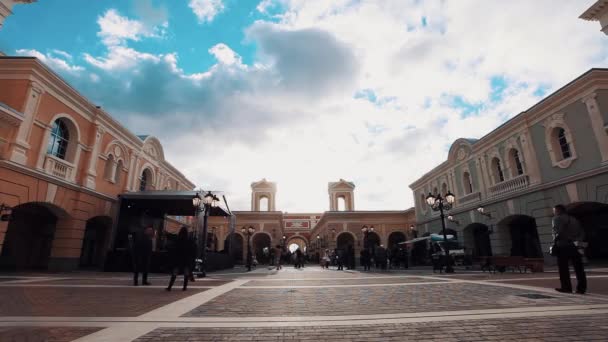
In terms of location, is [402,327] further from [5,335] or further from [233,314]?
[5,335]

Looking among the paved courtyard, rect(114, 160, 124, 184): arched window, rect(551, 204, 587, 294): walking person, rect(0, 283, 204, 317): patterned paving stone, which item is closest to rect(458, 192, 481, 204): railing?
rect(551, 204, 587, 294): walking person

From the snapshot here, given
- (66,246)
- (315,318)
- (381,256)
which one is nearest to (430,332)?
(315,318)

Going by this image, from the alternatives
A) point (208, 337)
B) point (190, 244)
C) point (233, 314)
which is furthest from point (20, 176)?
point (208, 337)

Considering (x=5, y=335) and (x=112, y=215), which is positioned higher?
(x=112, y=215)

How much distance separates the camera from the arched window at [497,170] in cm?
1939

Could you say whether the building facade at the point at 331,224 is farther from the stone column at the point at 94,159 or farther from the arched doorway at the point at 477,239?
the stone column at the point at 94,159

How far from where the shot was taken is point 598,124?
43.1ft

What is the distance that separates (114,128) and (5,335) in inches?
734

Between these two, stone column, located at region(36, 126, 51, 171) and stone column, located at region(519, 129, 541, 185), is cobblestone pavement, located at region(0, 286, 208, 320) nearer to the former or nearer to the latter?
stone column, located at region(36, 126, 51, 171)

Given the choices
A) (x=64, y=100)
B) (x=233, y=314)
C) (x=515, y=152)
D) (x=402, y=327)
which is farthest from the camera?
(x=515, y=152)

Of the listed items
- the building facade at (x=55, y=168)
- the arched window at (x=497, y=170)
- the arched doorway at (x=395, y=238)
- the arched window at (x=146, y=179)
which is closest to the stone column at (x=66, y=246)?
the building facade at (x=55, y=168)

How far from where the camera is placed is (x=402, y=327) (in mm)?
3389

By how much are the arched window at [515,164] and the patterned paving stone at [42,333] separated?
2138 cm

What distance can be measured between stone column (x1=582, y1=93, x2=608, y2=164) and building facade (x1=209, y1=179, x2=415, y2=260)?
22.8m
